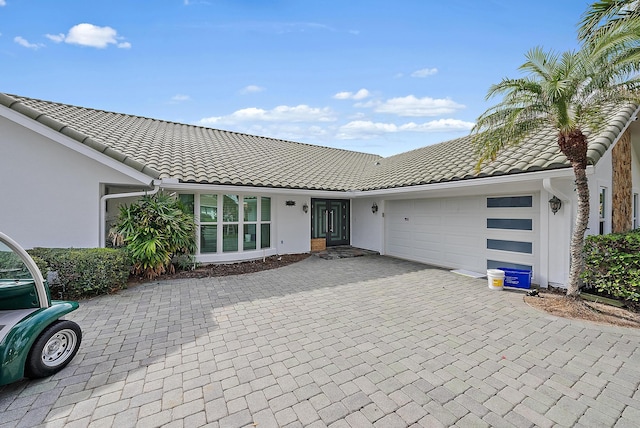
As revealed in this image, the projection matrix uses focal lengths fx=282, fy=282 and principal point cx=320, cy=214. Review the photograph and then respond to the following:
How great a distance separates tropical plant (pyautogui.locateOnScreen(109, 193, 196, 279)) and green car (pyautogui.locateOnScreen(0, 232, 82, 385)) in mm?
3935

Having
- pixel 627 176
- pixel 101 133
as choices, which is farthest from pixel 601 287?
pixel 101 133

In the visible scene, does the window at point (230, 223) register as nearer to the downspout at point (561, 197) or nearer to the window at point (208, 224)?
the window at point (208, 224)

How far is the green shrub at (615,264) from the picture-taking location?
17.5ft

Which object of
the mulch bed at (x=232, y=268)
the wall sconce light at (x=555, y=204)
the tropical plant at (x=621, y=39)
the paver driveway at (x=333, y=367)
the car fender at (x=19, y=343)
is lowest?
the paver driveway at (x=333, y=367)

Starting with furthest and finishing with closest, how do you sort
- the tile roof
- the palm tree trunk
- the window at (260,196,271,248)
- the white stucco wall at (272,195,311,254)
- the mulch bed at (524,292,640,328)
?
the white stucco wall at (272,195,311,254) → the window at (260,196,271,248) → the tile roof → the palm tree trunk → the mulch bed at (524,292,640,328)

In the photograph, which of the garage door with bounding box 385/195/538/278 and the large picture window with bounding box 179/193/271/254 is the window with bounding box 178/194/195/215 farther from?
the garage door with bounding box 385/195/538/278

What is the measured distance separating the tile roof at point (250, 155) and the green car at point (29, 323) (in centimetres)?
470

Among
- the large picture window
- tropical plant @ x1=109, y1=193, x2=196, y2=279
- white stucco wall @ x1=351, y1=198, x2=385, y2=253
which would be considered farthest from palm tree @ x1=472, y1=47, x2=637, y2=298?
tropical plant @ x1=109, y1=193, x2=196, y2=279

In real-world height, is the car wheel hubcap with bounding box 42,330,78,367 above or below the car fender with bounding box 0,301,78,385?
below

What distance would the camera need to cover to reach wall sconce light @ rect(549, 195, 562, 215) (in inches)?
265

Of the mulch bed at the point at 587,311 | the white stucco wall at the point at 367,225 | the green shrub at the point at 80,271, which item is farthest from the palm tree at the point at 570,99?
the green shrub at the point at 80,271

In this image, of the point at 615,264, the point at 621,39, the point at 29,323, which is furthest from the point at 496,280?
the point at 29,323

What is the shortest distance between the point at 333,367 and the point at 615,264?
613 centimetres

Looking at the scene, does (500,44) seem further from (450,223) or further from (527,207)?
(450,223)
